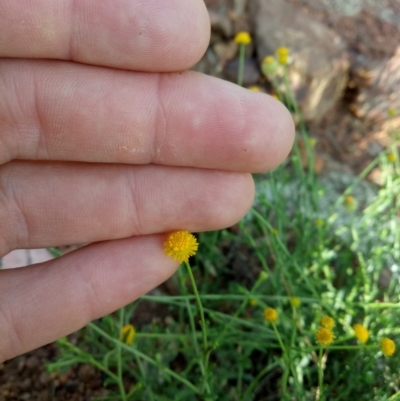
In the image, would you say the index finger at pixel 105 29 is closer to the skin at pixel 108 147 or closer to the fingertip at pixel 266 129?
the skin at pixel 108 147

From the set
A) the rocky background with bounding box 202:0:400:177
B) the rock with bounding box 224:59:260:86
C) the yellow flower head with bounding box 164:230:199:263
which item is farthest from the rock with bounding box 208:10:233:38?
the yellow flower head with bounding box 164:230:199:263

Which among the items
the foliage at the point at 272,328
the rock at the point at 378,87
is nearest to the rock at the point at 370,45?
the rock at the point at 378,87

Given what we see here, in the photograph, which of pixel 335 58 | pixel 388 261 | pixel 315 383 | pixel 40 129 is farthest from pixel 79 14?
pixel 335 58

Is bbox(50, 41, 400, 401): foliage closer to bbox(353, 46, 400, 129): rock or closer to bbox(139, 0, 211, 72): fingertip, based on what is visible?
bbox(139, 0, 211, 72): fingertip

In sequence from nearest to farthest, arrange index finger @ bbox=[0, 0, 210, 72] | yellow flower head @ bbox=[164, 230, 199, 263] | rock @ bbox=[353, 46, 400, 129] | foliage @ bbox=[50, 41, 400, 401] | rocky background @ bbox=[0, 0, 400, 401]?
index finger @ bbox=[0, 0, 210, 72]
yellow flower head @ bbox=[164, 230, 199, 263]
foliage @ bbox=[50, 41, 400, 401]
rocky background @ bbox=[0, 0, 400, 401]
rock @ bbox=[353, 46, 400, 129]

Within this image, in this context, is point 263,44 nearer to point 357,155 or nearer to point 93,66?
point 357,155

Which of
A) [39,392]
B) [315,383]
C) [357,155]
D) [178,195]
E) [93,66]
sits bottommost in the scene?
[39,392]

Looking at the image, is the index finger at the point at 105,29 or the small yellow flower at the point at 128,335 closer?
the index finger at the point at 105,29
